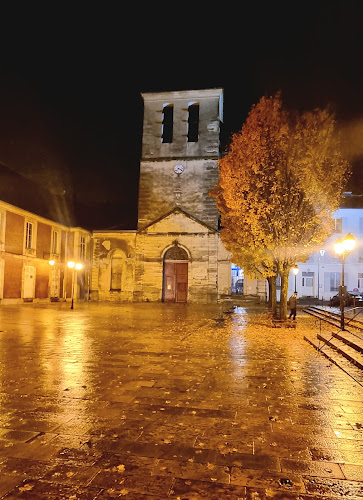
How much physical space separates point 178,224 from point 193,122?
1015 centimetres

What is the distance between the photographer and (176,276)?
118 feet

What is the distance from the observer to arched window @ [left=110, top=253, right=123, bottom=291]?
37625 mm

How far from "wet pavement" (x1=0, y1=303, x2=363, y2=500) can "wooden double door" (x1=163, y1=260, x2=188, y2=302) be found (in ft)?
86.3

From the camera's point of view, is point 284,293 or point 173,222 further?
point 173,222

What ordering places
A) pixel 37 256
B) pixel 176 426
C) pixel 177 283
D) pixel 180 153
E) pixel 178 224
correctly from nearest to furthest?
pixel 176 426 < pixel 37 256 < pixel 178 224 < pixel 177 283 < pixel 180 153

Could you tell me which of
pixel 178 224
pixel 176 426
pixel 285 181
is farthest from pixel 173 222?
pixel 176 426

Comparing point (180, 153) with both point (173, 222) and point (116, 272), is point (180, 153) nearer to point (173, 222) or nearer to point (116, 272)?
point (173, 222)

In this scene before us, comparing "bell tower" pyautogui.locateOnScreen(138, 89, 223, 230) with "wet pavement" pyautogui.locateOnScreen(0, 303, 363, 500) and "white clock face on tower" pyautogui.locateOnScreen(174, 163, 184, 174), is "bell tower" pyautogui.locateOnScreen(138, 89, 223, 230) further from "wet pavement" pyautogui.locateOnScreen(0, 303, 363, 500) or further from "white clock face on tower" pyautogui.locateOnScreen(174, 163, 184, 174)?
"wet pavement" pyautogui.locateOnScreen(0, 303, 363, 500)

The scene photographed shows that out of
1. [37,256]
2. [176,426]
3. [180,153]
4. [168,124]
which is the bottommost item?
[176,426]

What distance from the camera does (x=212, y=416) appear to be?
5176 mm

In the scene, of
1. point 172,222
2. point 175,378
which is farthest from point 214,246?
point 175,378

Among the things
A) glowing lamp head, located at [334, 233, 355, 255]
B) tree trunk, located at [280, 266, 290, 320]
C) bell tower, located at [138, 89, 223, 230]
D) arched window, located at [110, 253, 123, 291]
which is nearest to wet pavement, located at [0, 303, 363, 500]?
glowing lamp head, located at [334, 233, 355, 255]

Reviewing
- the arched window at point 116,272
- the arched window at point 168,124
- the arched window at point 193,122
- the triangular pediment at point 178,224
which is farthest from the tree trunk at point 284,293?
the arched window at point 168,124

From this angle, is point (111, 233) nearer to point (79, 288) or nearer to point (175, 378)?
point (79, 288)
